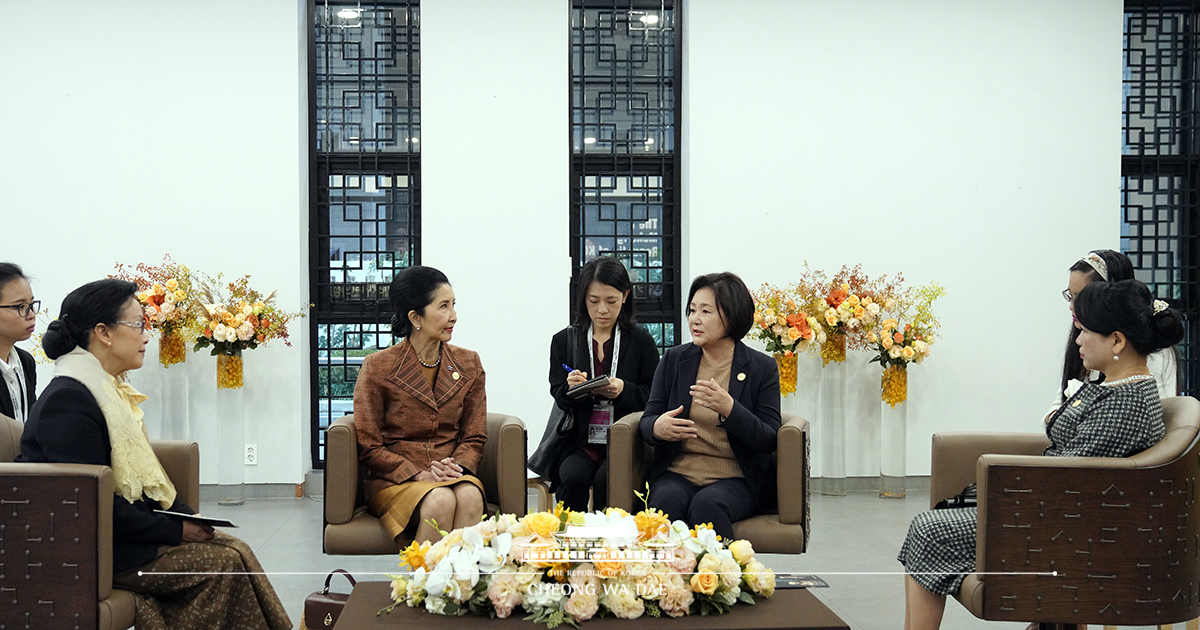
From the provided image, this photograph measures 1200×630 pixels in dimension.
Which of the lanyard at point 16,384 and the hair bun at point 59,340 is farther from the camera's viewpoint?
the lanyard at point 16,384

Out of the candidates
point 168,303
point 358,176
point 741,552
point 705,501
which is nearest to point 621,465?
point 705,501

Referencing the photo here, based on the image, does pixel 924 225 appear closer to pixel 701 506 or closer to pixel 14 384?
pixel 701 506

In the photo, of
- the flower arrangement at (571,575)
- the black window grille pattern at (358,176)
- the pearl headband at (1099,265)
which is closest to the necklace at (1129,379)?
the pearl headband at (1099,265)

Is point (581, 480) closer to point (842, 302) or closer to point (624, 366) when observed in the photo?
point (624, 366)

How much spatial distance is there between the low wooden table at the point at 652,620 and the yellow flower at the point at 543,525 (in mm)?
182

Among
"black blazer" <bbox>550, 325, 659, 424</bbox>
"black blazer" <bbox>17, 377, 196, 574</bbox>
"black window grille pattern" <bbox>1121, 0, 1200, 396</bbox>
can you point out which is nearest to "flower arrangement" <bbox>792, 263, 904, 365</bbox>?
"black blazer" <bbox>550, 325, 659, 424</bbox>

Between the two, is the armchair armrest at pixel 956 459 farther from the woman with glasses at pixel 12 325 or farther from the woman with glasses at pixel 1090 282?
the woman with glasses at pixel 12 325

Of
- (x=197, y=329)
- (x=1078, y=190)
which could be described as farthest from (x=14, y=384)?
(x=1078, y=190)

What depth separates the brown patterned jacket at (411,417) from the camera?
3.15 metres

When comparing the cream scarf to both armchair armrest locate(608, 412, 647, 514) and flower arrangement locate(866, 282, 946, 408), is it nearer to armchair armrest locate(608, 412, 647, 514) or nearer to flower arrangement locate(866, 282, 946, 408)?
armchair armrest locate(608, 412, 647, 514)

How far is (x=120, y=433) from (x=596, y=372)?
1.90 meters

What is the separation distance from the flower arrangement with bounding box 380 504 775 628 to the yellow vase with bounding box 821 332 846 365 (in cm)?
355

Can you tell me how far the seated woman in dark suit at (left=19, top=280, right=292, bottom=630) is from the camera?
7.93 feet

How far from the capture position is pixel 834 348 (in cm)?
547
